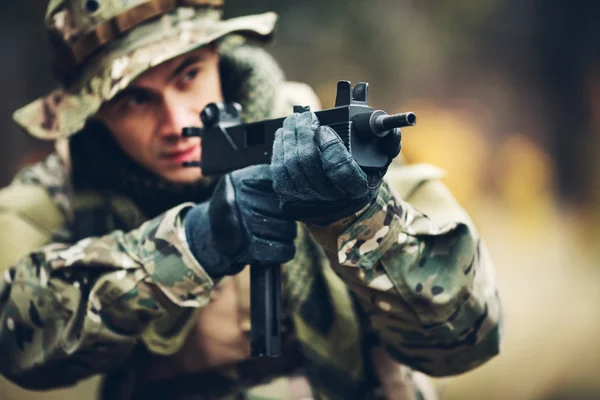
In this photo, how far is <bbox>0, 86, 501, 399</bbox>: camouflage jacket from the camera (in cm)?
121

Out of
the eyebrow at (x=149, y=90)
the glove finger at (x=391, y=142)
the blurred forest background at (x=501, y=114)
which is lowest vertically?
the blurred forest background at (x=501, y=114)

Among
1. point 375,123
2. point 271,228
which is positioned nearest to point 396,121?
point 375,123

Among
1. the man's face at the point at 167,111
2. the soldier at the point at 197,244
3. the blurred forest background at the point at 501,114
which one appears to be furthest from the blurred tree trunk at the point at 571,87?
the man's face at the point at 167,111

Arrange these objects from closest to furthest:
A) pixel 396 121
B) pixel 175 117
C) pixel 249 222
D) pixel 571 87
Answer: pixel 396 121
pixel 249 222
pixel 175 117
pixel 571 87

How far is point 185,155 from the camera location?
1.49 meters

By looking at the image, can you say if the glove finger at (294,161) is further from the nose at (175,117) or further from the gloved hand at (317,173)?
the nose at (175,117)

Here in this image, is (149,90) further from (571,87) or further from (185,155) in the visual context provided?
(571,87)

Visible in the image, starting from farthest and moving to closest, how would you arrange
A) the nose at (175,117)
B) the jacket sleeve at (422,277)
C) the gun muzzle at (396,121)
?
1. the nose at (175,117)
2. the jacket sleeve at (422,277)
3. the gun muzzle at (396,121)

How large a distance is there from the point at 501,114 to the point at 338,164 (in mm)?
1729

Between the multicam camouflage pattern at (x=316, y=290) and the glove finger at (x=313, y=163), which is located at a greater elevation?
the glove finger at (x=313, y=163)

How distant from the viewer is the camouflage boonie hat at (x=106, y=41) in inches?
58.7

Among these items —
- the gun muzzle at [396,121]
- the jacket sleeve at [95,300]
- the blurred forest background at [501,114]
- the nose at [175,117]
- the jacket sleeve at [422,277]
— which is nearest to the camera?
the gun muzzle at [396,121]

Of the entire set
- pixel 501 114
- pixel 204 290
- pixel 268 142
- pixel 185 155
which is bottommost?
pixel 501 114

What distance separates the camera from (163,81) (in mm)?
1484
